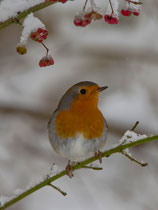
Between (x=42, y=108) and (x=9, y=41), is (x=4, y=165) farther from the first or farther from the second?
(x=9, y=41)

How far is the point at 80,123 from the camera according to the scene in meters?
3.09

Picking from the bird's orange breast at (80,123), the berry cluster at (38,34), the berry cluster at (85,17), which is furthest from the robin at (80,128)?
the berry cluster at (85,17)

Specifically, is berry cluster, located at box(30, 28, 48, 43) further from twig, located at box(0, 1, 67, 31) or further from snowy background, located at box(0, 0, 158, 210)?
snowy background, located at box(0, 0, 158, 210)

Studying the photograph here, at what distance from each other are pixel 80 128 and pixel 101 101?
10.1 feet

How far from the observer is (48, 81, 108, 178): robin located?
307cm

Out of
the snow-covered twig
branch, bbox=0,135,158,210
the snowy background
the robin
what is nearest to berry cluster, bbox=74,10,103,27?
the snow-covered twig

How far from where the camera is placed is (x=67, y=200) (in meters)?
5.90

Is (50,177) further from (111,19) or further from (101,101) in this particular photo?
(101,101)

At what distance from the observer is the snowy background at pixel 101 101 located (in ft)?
17.9

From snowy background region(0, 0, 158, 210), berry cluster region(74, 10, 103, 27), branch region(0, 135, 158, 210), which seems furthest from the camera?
snowy background region(0, 0, 158, 210)

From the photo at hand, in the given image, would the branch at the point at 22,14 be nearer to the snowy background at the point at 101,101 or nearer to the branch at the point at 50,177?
the branch at the point at 50,177

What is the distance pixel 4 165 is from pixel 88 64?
2037 millimetres

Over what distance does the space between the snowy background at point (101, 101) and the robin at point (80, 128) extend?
204cm

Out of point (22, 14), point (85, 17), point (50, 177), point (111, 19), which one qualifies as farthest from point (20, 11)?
point (50, 177)
